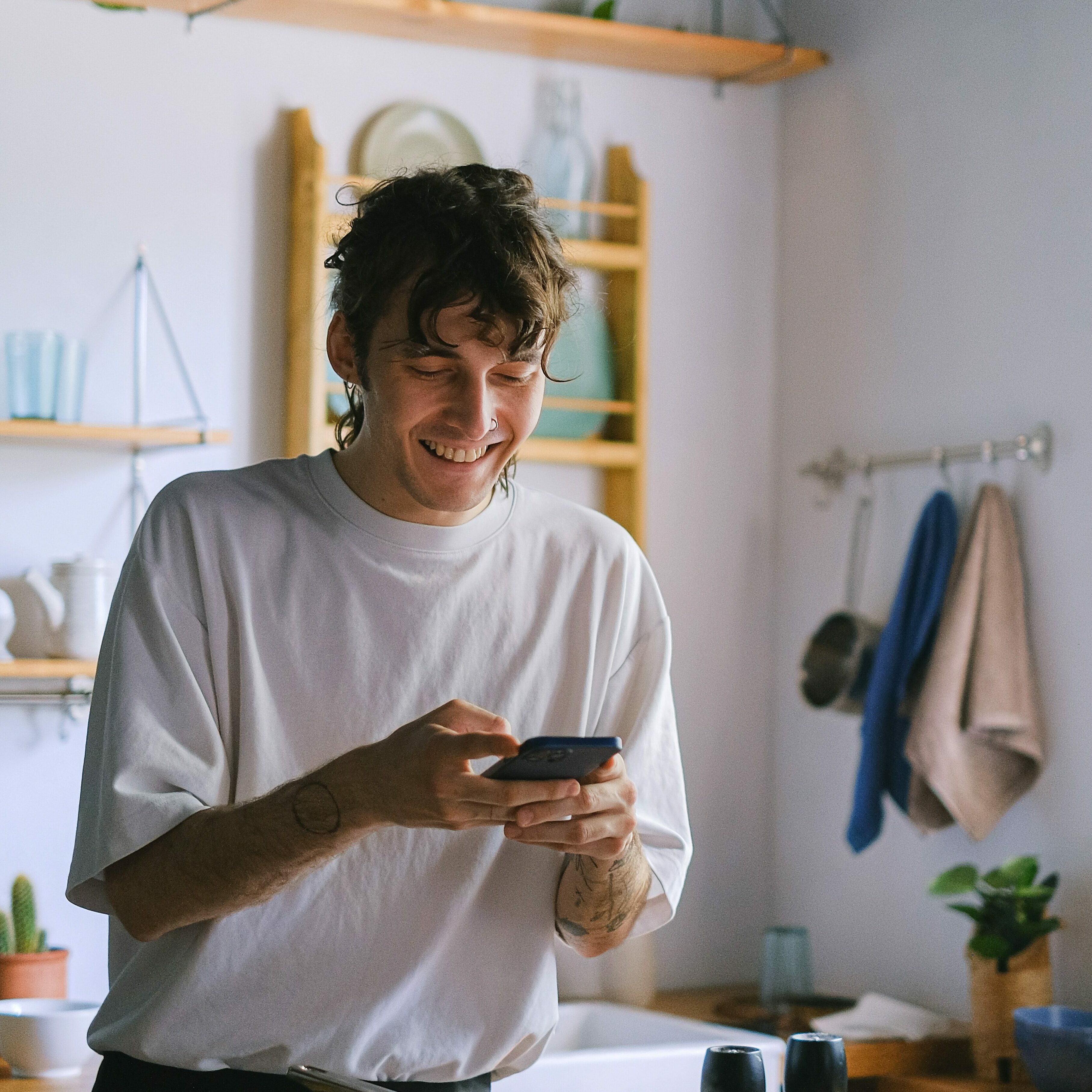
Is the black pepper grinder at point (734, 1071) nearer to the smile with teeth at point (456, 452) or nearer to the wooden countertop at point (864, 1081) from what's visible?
the smile with teeth at point (456, 452)

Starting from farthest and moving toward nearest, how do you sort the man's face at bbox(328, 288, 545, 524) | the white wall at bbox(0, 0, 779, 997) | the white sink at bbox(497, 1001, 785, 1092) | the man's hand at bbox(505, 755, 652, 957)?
1. the white wall at bbox(0, 0, 779, 997)
2. the white sink at bbox(497, 1001, 785, 1092)
3. the man's face at bbox(328, 288, 545, 524)
4. the man's hand at bbox(505, 755, 652, 957)

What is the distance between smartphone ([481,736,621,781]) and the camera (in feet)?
3.29

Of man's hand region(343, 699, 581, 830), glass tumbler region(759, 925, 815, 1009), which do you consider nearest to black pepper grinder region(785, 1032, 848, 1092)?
man's hand region(343, 699, 581, 830)

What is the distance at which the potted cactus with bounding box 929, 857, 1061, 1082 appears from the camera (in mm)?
2225

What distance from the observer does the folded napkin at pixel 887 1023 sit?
2.35m

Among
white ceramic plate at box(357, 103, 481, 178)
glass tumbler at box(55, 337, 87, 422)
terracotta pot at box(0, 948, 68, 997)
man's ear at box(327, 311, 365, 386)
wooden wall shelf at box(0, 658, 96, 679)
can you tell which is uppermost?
white ceramic plate at box(357, 103, 481, 178)

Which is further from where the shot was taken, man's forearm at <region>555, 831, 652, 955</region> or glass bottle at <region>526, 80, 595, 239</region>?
glass bottle at <region>526, 80, 595, 239</region>

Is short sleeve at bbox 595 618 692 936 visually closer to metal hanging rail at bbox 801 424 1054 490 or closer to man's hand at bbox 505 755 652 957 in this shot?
man's hand at bbox 505 755 652 957

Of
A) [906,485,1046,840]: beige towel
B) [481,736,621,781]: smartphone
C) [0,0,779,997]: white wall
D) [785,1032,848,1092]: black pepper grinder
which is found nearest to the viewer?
[481,736,621,781]: smartphone

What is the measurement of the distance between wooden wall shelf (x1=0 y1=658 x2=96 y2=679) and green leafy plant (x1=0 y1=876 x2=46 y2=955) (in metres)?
0.31

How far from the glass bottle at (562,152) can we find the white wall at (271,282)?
0.12ft

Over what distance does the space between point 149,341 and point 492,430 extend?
151cm

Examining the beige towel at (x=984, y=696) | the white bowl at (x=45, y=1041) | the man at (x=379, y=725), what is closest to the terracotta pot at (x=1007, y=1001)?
the beige towel at (x=984, y=696)

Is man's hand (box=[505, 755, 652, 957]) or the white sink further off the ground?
man's hand (box=[505, 755, 652, 957])
